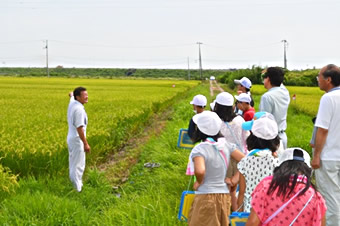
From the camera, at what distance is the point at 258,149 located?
10.1ft

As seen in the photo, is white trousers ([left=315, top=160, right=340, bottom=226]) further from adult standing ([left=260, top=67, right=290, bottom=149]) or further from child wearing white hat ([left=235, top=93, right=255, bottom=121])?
child wearing white hat ([left=235, top=93, right=255, bottom=121])

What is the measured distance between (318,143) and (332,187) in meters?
0.46

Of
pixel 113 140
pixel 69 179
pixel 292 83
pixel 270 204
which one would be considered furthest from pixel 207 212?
pixel 292 83

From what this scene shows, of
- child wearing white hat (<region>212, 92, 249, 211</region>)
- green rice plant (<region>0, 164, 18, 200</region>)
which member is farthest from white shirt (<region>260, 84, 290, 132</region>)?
green rice plant (<region>0, 164, 18, 200</region>)

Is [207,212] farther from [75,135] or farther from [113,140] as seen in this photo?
[113,140]

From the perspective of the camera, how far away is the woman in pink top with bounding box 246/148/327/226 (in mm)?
2332

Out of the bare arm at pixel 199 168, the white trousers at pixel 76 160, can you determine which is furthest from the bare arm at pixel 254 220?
the white trousers at pixel 76 160

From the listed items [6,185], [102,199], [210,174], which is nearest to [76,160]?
[102,199]

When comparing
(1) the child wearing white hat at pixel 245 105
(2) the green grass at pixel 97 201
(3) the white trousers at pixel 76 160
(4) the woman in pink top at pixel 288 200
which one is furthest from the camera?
(3) the white trousers at pixel 76 160

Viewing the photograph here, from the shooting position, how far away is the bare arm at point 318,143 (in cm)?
388

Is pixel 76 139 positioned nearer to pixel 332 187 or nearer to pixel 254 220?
pixel 332 187

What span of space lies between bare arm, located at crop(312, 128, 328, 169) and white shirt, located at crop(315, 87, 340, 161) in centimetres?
4

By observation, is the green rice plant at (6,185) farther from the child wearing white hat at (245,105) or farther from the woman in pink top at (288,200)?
the woman in pink top at (288,200)

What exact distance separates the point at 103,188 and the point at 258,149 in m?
3.55
